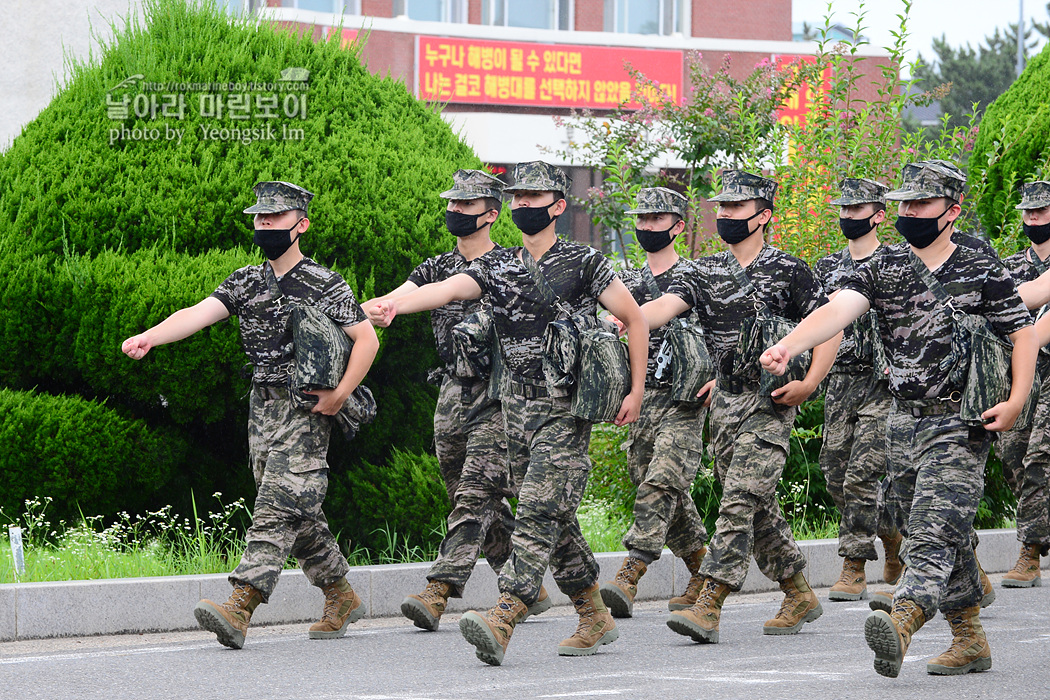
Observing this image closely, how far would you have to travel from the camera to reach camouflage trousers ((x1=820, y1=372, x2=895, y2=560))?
29.1 feet

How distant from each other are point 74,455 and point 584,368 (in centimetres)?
331

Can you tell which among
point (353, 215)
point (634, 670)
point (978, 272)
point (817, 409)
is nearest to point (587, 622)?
point (634, 670)

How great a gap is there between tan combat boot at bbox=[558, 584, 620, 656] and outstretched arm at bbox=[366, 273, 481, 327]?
145 centimetres

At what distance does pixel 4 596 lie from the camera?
7.29 m

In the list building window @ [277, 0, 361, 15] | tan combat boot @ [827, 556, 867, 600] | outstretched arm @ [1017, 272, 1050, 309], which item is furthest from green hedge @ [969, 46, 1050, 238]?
building window @ [277, 0, 361, 15]

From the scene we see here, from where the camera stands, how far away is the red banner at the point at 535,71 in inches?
1145

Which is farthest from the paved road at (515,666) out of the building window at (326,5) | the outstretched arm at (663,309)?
the building window at (326,5)

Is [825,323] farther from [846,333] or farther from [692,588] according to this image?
[846,333]

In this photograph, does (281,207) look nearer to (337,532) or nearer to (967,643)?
(337,532)

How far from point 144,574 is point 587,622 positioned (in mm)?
2515

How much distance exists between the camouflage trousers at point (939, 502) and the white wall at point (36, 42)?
872 cm

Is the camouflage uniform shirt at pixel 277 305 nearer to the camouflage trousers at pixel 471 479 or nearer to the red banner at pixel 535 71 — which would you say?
the camouflage trousers at pixel 471 479

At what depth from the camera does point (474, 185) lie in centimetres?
786

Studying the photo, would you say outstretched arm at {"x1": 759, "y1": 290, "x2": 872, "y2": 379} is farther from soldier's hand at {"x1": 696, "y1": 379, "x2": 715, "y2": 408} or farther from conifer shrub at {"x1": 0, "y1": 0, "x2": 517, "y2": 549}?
conifer shrub at {"x1": 0, "y1": 0, "x2": 517, "y2": 549}
